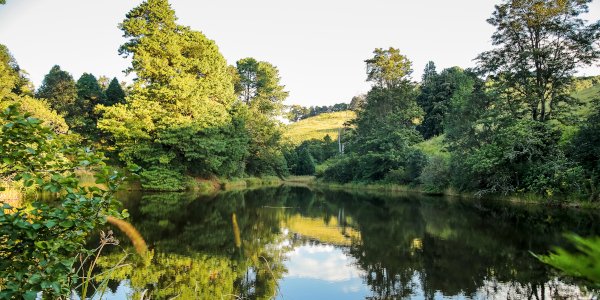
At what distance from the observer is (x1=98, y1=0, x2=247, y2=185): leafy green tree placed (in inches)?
1156

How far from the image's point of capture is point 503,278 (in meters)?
7.71

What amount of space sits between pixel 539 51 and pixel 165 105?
84.2 feet

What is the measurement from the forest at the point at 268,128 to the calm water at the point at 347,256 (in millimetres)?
1780

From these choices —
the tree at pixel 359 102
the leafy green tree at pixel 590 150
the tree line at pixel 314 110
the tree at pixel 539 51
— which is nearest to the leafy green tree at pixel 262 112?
the tree at pixel 359 102

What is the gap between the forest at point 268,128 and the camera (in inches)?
120

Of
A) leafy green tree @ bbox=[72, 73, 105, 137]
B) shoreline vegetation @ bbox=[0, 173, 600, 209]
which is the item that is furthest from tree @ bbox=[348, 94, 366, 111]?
leafy green tree @ bbox=[72, 73, 105, 137]

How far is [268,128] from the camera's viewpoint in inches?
1893

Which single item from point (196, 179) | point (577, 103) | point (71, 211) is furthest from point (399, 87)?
point (71, 211)

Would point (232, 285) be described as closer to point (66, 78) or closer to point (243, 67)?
point (66, 78)

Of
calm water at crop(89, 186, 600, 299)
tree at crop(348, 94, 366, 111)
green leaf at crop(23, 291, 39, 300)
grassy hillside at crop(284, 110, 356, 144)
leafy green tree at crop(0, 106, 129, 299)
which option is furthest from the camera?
grassy hillside at crop(284, 110, 356, 144)

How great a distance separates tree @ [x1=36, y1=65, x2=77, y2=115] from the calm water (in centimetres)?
2636

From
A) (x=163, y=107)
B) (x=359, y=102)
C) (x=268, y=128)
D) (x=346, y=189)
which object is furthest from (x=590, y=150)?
(x=268, y=128)

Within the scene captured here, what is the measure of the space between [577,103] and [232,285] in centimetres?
2260

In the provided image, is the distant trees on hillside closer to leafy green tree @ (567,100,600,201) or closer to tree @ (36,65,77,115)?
tree @ (36,65,77,115)
